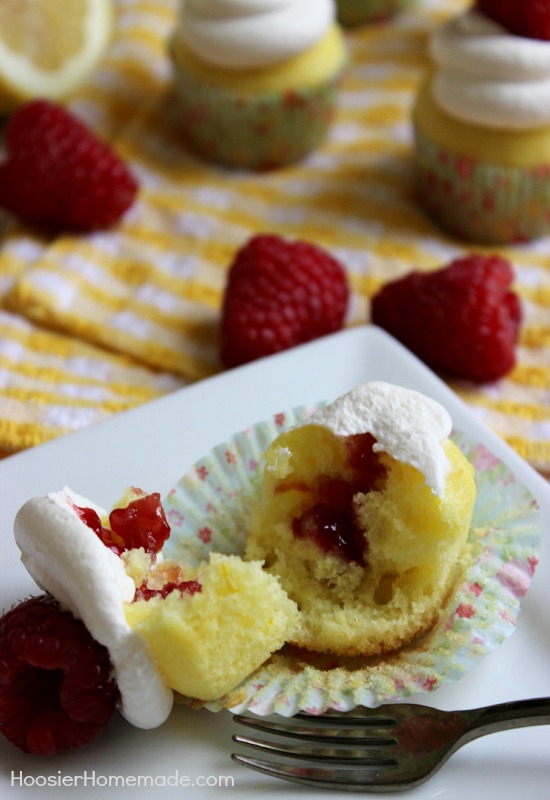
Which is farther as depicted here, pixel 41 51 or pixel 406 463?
pixel 41 51

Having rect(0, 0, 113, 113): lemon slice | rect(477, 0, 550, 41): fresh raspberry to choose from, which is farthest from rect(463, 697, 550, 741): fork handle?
rect(0, 0, 113, 113): lemon slice

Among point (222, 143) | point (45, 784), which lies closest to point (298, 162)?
point (222, 143)

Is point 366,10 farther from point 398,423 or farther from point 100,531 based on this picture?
point 100,531

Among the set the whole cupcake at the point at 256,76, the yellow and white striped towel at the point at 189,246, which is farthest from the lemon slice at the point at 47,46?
the whole cupcake at the point at 256,76

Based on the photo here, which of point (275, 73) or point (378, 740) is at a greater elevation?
point (275, 73)

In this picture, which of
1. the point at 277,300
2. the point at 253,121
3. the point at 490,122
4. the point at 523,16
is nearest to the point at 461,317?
the point at 277,300

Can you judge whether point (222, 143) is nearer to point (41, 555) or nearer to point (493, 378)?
point (493, 378)

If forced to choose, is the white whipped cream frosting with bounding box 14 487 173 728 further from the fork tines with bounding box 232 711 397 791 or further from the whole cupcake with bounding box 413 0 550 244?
the whole cupcake with bounding box 413 0 550 244
